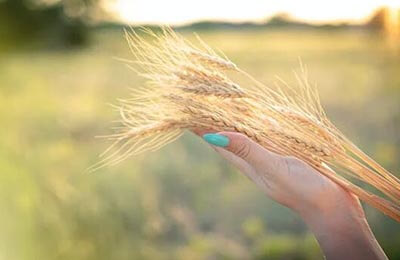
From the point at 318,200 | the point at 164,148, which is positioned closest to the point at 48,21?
the point at 164,148

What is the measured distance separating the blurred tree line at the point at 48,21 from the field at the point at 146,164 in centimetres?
4

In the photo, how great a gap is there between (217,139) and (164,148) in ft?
3.41

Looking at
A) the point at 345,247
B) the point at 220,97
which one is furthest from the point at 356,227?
the point at 220,97

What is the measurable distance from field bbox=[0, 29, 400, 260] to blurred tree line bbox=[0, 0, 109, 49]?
0.12ft

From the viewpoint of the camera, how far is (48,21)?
2.05 m

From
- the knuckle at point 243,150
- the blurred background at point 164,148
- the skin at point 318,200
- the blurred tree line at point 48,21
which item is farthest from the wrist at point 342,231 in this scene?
the blurred tree line at point 48,21

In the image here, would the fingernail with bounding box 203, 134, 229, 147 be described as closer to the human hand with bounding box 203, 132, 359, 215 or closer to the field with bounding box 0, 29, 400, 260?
the human hand with bounding box 203, 132, 359, 215

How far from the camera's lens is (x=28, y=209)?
213 centimetres

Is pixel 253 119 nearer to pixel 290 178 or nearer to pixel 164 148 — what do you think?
pixel 290 178

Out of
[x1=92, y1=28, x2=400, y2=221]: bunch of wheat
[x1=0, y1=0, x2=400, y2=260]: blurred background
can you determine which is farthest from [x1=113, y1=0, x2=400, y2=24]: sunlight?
[x1=92, y1=28, x2=400, y2=221]: bunch of wheat

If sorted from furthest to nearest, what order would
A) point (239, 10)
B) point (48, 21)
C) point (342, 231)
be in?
point (48, 21), point (239, 10), point (342, 231)

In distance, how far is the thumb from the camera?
3.22 ft

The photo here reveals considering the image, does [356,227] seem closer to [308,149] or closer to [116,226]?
[308,149]

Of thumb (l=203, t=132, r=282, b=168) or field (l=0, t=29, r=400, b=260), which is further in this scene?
field (l=0, t=29, r=400, b=260)
